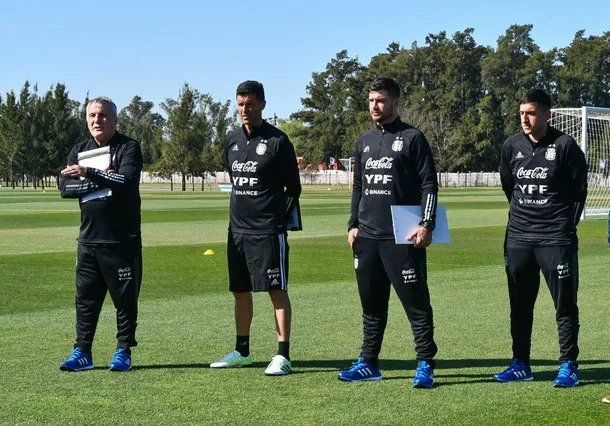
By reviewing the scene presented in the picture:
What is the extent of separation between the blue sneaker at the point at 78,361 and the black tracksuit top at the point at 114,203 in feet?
2.81

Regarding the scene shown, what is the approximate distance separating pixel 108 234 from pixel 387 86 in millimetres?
2458

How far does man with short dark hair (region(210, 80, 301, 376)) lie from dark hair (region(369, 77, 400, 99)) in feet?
3.06

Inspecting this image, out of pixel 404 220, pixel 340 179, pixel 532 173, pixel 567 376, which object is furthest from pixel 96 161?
pixel 340 179

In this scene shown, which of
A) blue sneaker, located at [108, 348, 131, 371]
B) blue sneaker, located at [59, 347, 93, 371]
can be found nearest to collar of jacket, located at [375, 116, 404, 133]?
blue sneaker, located at [108, 348, 131, 371]

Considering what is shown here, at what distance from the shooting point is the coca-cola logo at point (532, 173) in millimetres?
7871

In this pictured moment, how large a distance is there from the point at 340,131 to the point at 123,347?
12144cm

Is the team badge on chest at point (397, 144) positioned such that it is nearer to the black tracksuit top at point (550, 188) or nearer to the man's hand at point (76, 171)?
the black tracksuit top at point (550, 188)

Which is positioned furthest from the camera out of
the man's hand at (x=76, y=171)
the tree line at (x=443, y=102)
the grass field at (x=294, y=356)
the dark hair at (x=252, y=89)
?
the tree line at (x=443, y=102)

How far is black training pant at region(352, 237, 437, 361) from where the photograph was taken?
7.86 metres

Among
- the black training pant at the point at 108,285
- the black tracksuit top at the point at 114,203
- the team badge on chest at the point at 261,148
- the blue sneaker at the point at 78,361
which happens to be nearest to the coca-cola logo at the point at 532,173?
the team badge on chest at the point at 261,148

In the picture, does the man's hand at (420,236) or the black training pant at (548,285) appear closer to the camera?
the man's hand at (420,236)

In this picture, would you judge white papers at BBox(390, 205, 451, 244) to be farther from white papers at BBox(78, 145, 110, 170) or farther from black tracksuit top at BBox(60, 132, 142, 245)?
white papers at BBox(78, 145, 110, 170)

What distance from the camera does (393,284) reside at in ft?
26.2

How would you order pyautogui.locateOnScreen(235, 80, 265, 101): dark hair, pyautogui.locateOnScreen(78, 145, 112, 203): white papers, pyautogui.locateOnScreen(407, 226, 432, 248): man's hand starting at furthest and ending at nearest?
pyautogui.locateOnScreen(78, 145, 112, 203): white papers < pyautogui.locateOnScreen(235, 80, 265, 101): dark hair < pyautogui.locateOnScreen(407, 226, 432, 248): man's hand
